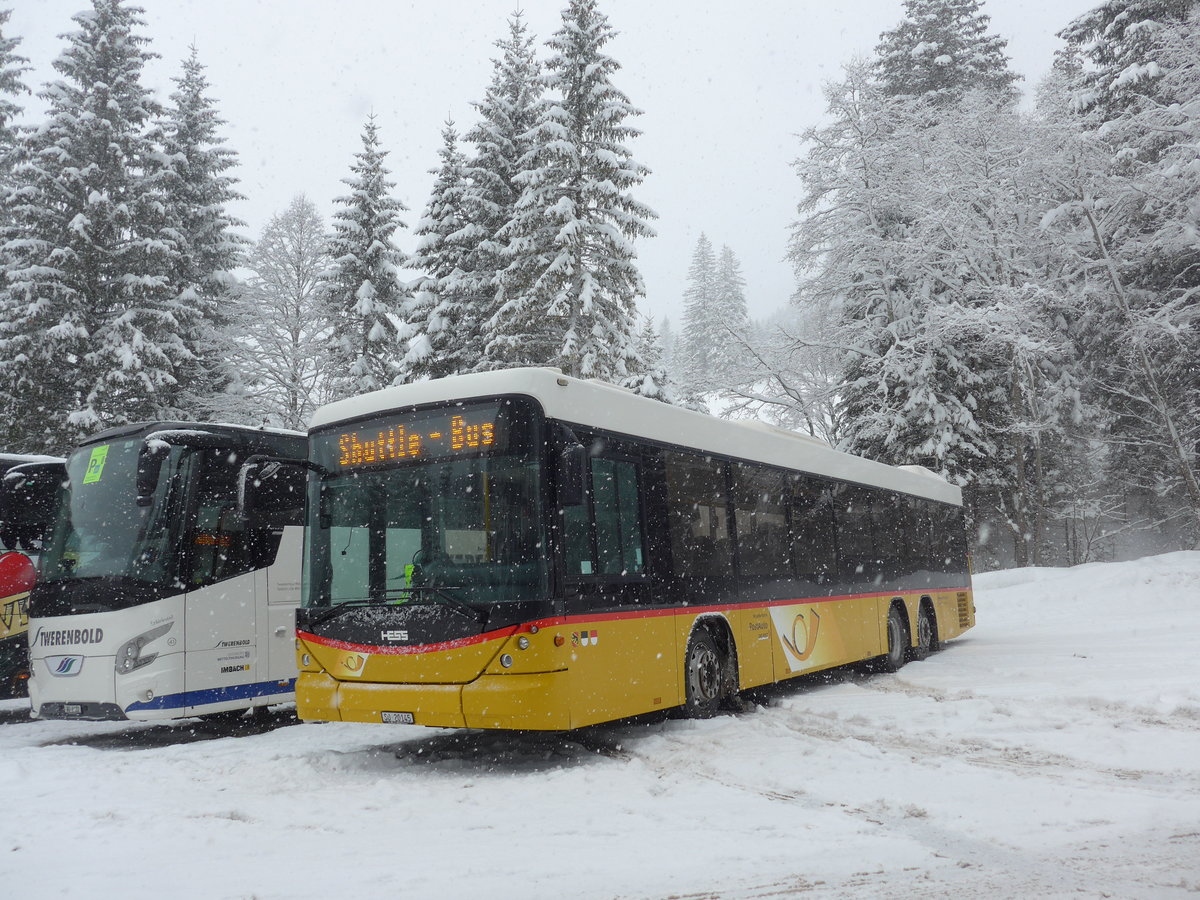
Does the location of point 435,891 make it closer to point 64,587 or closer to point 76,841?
point 76,841

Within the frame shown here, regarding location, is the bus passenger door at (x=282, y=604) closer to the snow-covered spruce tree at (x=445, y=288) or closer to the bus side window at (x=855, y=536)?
the bus side window at (x=855, y=536)

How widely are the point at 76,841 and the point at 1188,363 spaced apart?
27211 mm

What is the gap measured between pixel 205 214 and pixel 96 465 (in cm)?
Answer: 2178

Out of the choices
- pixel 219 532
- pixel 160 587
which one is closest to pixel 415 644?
pixel 160 587

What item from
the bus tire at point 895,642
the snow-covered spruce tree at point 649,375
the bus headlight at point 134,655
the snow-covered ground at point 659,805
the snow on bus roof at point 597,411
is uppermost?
the snow-covered spruce tree at point 649,375

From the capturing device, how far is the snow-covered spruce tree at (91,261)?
2412 centimetres

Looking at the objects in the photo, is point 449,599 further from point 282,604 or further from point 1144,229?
point 1144,229

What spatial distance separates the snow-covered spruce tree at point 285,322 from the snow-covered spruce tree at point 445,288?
5.36 meters

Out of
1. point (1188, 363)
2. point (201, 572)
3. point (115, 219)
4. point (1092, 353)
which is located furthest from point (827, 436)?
point (201, 572)

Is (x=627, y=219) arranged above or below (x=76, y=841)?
above

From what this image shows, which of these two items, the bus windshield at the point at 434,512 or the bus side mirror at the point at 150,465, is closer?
the bus windshield at the point at 434,512

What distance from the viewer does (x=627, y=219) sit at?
2439cm

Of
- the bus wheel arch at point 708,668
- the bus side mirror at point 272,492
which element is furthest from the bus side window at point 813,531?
the bus side mirror at point 272,492

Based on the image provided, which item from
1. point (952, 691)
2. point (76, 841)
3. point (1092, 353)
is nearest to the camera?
point (76, 841)
